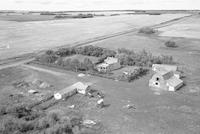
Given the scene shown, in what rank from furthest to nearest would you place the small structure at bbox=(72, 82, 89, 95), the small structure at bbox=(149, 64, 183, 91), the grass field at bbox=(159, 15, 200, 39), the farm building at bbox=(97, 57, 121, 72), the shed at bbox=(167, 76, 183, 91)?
1. the grass field at bbox=(159, 15, 200, 39)
2. the farm building at bbox=(97, 57, 121, 72)
3. the small structure at bbox=(149, 64, 183, 91)
4. the shed at bbox=(167, 76, 183, 91)
5. the small structure at bbox=(72, 82, 89, 95)

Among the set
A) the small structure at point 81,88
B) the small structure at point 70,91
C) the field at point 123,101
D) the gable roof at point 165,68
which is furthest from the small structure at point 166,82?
the small structure at point 70,91

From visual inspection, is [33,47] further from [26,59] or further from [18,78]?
[18,78]

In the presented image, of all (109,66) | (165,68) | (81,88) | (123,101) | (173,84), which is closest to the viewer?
(123,101)

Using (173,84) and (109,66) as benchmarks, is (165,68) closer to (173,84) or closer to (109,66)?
(173,84)

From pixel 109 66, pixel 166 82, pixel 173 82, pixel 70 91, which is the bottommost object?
pixel 70 91

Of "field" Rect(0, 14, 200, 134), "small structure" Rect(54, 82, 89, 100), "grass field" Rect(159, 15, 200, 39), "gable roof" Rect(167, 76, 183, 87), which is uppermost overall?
"grass field" Rect(159, 15, 200, 39)

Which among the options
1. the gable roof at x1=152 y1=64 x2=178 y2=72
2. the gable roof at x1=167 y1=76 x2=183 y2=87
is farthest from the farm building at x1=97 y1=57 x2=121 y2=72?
the gable roof at x1=167 y1=76 x2=183 y2=87

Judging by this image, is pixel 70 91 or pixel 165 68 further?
pixel 165 68

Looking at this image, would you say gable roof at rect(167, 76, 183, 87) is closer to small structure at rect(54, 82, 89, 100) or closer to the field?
the field

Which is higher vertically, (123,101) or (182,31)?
(182,31)

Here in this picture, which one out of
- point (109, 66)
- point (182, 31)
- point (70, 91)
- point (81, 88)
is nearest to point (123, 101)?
→ point (81, 88)

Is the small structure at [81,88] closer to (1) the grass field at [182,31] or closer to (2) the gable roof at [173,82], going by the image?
(2) the gable roof at [173,82]

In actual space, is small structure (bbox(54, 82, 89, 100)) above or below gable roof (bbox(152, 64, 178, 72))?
below
